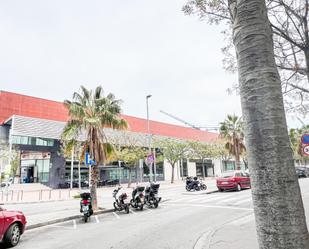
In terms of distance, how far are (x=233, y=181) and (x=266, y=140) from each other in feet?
73.8

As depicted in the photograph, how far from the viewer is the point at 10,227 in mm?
7910

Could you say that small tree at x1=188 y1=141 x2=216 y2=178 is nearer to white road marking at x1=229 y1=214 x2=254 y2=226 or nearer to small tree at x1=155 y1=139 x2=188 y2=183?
small tree at x1=155 y1=139 x2=188 y2=183

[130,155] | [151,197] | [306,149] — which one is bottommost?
[151,197]

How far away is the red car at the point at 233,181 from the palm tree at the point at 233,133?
1423 cm

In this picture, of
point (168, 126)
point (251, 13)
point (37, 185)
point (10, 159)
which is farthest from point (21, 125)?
point (251, 13)

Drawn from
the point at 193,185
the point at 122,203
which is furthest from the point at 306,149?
the point at 193,185

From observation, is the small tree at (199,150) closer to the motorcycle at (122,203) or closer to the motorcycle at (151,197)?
the motorcycle at (151,197)

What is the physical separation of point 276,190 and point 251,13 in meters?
1.46

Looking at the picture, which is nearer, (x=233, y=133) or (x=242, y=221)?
(x=242, y=221)

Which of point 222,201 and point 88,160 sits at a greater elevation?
point 88,160

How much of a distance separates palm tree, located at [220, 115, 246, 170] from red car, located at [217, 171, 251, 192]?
1423 cm

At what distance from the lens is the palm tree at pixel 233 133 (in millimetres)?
38950

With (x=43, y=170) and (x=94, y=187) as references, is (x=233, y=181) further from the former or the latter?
(x=43, y=170)

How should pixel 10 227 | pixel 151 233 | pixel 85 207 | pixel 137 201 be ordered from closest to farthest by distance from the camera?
pixel 10 227
pixel 151 233
pixel 85 207
pixel 137 201
